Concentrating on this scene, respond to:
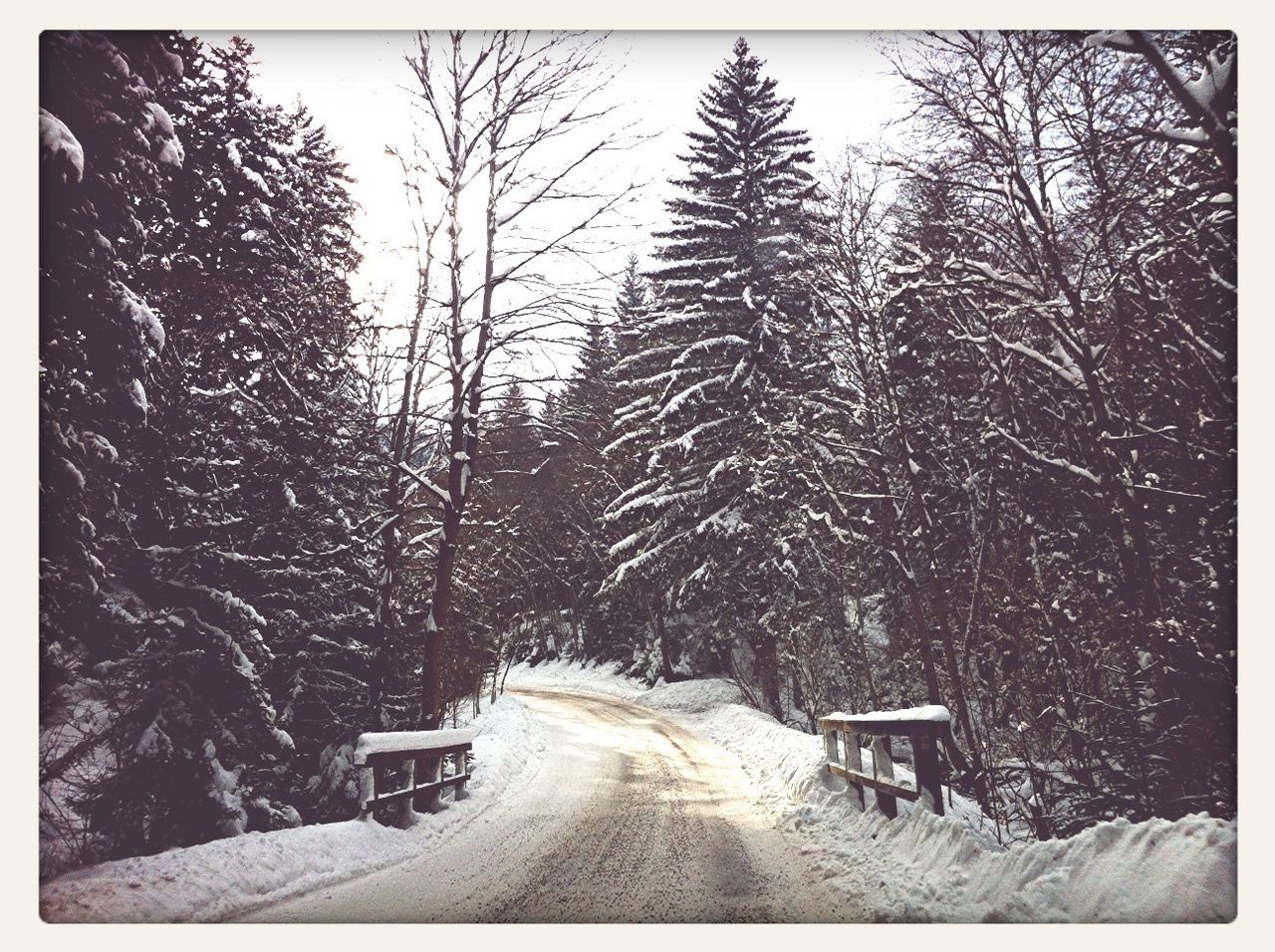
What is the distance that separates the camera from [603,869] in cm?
518

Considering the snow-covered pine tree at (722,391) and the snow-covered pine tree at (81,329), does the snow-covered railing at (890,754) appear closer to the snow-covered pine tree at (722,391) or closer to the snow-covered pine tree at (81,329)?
the snow-covered pine tree at (81,329)

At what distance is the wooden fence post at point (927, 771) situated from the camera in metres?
5.25

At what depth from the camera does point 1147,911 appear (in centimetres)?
376

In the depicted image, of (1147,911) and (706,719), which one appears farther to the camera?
(706,719)

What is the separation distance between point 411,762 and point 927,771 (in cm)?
453

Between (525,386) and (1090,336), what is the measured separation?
Result: 5.93m

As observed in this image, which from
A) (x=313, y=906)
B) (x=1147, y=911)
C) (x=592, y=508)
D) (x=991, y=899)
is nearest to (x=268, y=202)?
(x=313, y=906)

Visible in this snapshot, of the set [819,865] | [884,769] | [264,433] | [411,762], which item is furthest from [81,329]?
[884,769]

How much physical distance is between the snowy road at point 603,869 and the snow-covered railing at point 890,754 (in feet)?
2.84

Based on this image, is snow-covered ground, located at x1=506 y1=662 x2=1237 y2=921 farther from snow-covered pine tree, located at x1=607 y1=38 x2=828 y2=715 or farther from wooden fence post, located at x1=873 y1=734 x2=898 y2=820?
snow-covered pine tree, located at x1=607 y1=38 x2=828 y2=715

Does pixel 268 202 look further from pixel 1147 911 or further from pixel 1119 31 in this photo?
pixel 1147 911

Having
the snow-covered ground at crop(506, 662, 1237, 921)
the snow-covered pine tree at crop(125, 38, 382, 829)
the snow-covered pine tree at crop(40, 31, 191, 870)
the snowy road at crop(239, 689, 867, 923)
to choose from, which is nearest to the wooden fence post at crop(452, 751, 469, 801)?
the snowy road at crop(239, 689, 867, 923)

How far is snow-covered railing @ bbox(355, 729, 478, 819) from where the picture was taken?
611 centimetres

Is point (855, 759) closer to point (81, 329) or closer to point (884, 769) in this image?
point (884, 769)
